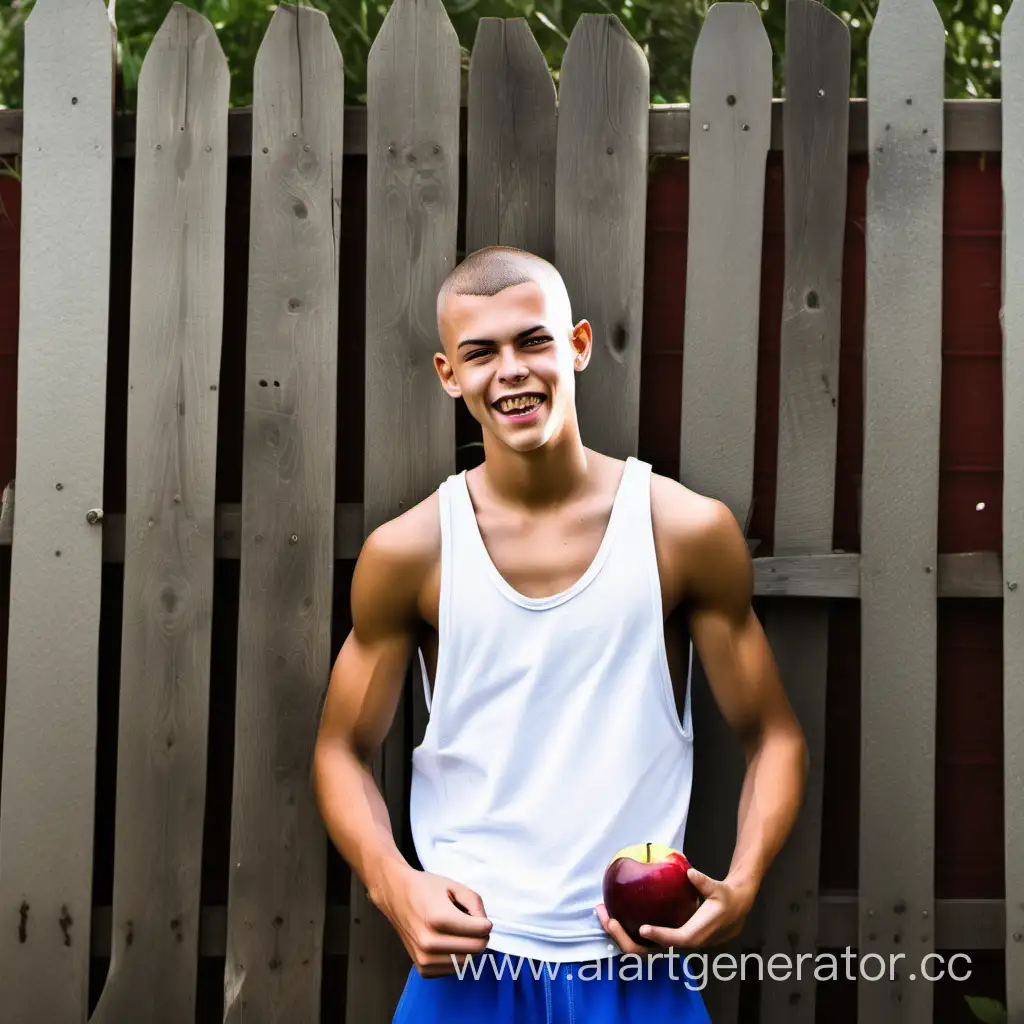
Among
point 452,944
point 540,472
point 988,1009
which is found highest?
point 540,472

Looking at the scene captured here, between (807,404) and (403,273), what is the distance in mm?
988

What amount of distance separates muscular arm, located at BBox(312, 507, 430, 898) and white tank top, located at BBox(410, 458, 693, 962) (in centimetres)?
10

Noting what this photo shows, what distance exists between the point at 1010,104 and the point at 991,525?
38.6 inches

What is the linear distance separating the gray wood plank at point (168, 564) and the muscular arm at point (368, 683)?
1.57ft

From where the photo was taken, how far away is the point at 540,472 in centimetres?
228

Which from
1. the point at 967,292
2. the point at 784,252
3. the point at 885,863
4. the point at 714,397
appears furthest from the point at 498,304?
the point at 885,863

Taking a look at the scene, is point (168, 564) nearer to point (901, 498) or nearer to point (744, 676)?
point (744, 676)

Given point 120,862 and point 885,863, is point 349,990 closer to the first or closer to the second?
point 120,862

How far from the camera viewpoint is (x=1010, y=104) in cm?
262

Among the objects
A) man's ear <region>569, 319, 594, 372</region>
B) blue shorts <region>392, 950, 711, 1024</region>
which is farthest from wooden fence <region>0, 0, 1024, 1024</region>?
blue shorts <region>392, 950, 711, 1024</region>

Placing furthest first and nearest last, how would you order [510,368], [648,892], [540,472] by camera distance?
[540,472] < [510,368] < [648,892]

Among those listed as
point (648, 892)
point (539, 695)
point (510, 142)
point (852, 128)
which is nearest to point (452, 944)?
point (648, 892)

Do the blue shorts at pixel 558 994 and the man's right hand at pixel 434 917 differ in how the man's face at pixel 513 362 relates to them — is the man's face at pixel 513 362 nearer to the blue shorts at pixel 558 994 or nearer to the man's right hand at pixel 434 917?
the man's right hand at pixel 434 917

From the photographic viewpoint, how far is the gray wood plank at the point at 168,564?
2.66 meters
